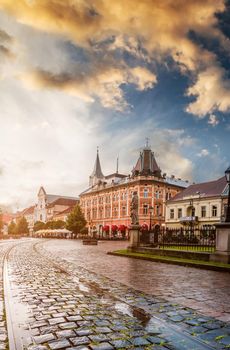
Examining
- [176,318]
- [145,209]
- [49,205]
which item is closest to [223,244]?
[176,318]

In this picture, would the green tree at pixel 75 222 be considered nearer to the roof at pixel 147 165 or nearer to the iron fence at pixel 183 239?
the roof at pixel 147 165

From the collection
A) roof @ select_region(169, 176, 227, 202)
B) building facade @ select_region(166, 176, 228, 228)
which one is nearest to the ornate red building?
building facade @ select_region(166, 176, 228, 228)

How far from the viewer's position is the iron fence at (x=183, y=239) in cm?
1858

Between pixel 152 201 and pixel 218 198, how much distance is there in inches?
825

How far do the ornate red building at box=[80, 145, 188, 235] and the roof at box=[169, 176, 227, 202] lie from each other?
27.9 feet

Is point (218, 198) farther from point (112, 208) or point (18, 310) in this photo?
point (18, 310)

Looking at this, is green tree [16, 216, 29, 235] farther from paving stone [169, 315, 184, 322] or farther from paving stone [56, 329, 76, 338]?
paving stone [56, 329, 76, 338]

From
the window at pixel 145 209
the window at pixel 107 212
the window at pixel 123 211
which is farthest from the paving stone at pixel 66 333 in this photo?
the window at pixel 107 212

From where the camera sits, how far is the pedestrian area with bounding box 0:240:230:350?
4.22 metres

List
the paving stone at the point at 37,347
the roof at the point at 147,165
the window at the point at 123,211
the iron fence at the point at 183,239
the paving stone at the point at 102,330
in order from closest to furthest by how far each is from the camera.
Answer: the paving stone at the point at 37,347 < the paving stone at the point at 102,330 < the iron fence at the point at 183,239 < the roof at the point at 147,165 < the window at the point at 123,211

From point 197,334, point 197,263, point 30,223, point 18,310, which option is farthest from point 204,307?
point 30,223

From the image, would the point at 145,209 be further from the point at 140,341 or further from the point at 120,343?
the point at 120,343

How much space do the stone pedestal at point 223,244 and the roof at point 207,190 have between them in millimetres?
37428

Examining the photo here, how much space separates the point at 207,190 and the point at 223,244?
1603 inches
